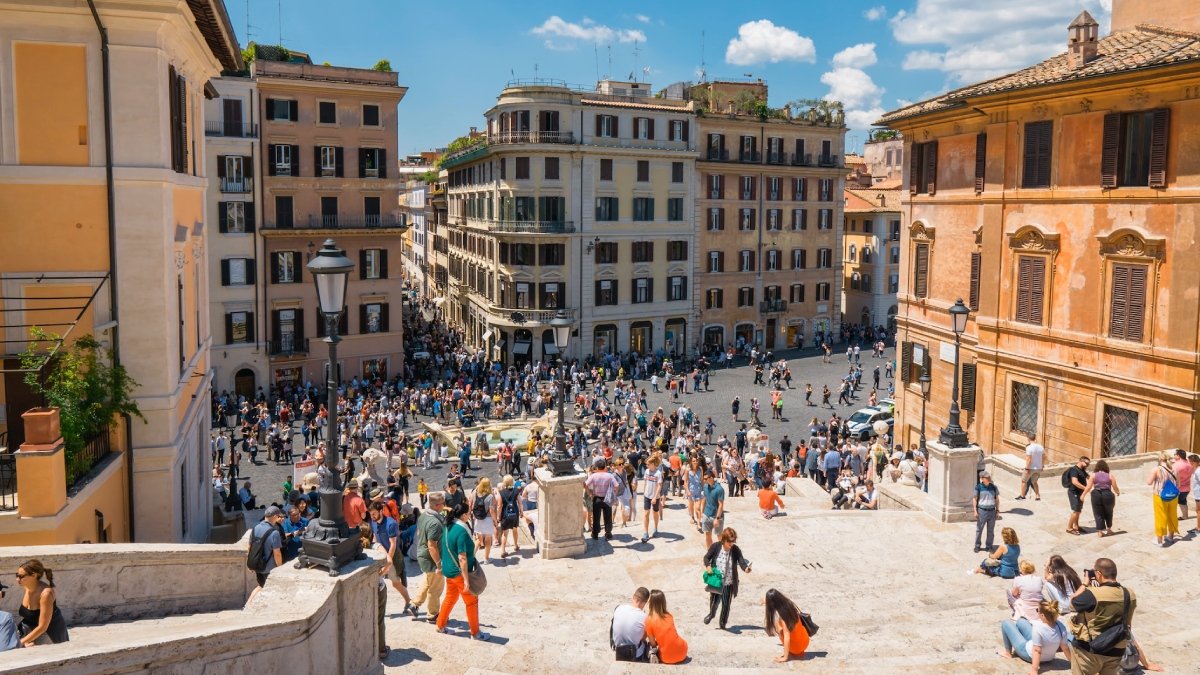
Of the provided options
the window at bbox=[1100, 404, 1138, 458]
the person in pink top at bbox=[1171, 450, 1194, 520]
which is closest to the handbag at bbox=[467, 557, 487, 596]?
the person in pink top at bbox=[1171, 450, 1194, 520]

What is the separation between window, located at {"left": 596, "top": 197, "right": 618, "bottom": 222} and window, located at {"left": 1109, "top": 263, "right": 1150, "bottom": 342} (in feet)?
106

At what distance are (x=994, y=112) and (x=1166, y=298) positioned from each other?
6975mm

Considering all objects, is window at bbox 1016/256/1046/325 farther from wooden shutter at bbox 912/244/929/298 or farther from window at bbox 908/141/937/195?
window at bbox 908/141/937/195

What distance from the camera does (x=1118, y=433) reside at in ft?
73.3

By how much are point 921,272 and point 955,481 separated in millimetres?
14279

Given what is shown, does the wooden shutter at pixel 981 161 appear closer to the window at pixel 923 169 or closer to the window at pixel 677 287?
the window at pixel 923 169

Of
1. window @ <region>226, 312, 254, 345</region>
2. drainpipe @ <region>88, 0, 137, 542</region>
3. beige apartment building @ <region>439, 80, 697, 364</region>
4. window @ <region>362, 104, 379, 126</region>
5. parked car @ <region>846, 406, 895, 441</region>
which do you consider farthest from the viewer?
beige apartment building @ <region>439, 80, 697, 364</region>

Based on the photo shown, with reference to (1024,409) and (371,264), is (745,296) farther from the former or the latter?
(1024,409)

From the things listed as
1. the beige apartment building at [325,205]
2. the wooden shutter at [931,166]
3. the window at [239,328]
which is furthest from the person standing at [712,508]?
the window at [239,328]

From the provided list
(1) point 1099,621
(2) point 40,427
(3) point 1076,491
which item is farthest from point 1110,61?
(2) point 40,427

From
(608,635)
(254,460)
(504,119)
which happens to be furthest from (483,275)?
(608,635)

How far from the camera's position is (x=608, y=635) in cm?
1157

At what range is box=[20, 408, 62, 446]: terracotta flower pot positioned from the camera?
38.3 ft

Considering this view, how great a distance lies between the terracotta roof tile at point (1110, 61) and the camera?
67.2ft
